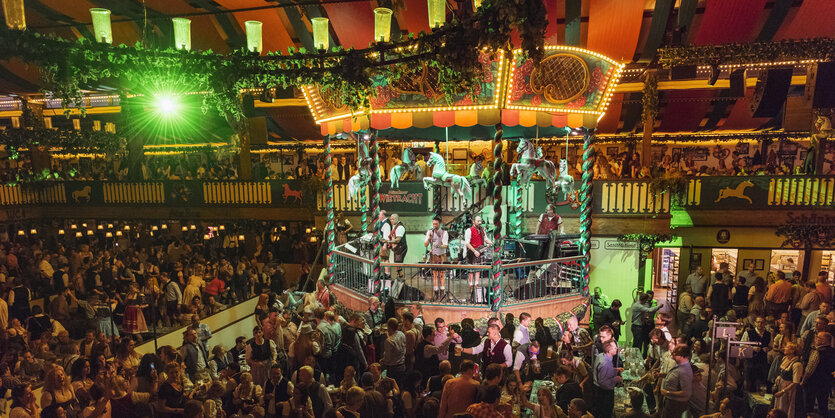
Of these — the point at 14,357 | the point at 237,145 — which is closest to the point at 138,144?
the point at 237,145

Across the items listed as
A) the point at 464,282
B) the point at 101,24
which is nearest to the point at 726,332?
the point at 464,282

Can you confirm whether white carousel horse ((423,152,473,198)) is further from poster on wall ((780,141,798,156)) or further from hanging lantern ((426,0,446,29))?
poster on wall ((780,141,798,156))

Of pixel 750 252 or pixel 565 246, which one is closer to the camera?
pixel 565 246

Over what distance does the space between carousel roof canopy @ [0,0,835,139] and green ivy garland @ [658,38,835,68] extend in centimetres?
61

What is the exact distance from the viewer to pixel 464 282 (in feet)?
35.5

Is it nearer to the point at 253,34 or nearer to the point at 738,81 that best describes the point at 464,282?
→ the point at 253,34

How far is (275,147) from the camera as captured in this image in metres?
19.5

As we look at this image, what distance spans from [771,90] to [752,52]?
315 centimetres

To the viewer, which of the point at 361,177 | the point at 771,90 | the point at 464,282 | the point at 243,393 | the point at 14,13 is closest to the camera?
the point at 14,13

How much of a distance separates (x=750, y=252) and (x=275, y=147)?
56.0 feet

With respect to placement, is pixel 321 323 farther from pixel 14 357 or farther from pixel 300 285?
pixel 300 285

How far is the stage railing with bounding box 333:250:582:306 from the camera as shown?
8.89m

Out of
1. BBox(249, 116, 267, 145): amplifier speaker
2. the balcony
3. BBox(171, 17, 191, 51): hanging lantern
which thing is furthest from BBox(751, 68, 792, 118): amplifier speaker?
BBox(249, 116, 267, 145): amplifier speaker

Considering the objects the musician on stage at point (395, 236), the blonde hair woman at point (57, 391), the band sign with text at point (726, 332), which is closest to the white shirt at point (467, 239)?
the musician on stage at point (395, 236)
